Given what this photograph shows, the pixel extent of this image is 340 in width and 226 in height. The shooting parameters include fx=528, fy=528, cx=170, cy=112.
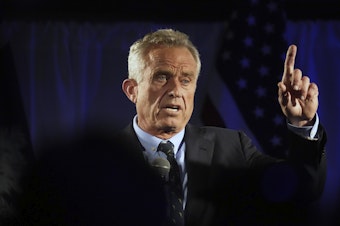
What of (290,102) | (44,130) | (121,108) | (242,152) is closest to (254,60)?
(290,102)

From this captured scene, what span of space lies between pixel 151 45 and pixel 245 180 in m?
0.76

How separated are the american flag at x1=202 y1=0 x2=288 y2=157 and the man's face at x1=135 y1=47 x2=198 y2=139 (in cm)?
13

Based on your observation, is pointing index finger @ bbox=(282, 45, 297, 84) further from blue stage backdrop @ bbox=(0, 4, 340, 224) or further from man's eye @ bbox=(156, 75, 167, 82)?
man's eye @ bbox=(156, 75, 167, 82)

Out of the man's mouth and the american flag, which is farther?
the american flag

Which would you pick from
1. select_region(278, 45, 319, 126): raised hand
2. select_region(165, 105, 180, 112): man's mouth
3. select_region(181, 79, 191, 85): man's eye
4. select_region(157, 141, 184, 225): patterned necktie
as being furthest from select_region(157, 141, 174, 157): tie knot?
select_region(278, 45, 319, 126): raised hand

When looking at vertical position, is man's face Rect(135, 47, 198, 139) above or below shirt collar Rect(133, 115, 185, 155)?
above

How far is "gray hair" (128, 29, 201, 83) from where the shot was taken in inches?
96.0

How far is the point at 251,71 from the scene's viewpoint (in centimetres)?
254

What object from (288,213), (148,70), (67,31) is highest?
(67,31)

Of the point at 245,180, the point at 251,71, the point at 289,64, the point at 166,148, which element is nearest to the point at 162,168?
the point at 166,148

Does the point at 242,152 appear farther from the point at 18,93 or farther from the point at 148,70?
the point at 18,93

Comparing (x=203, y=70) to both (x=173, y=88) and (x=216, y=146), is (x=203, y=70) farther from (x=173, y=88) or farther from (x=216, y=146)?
(x=216, y=146)

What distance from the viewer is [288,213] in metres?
2.41

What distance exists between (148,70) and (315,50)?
0.80 metres
